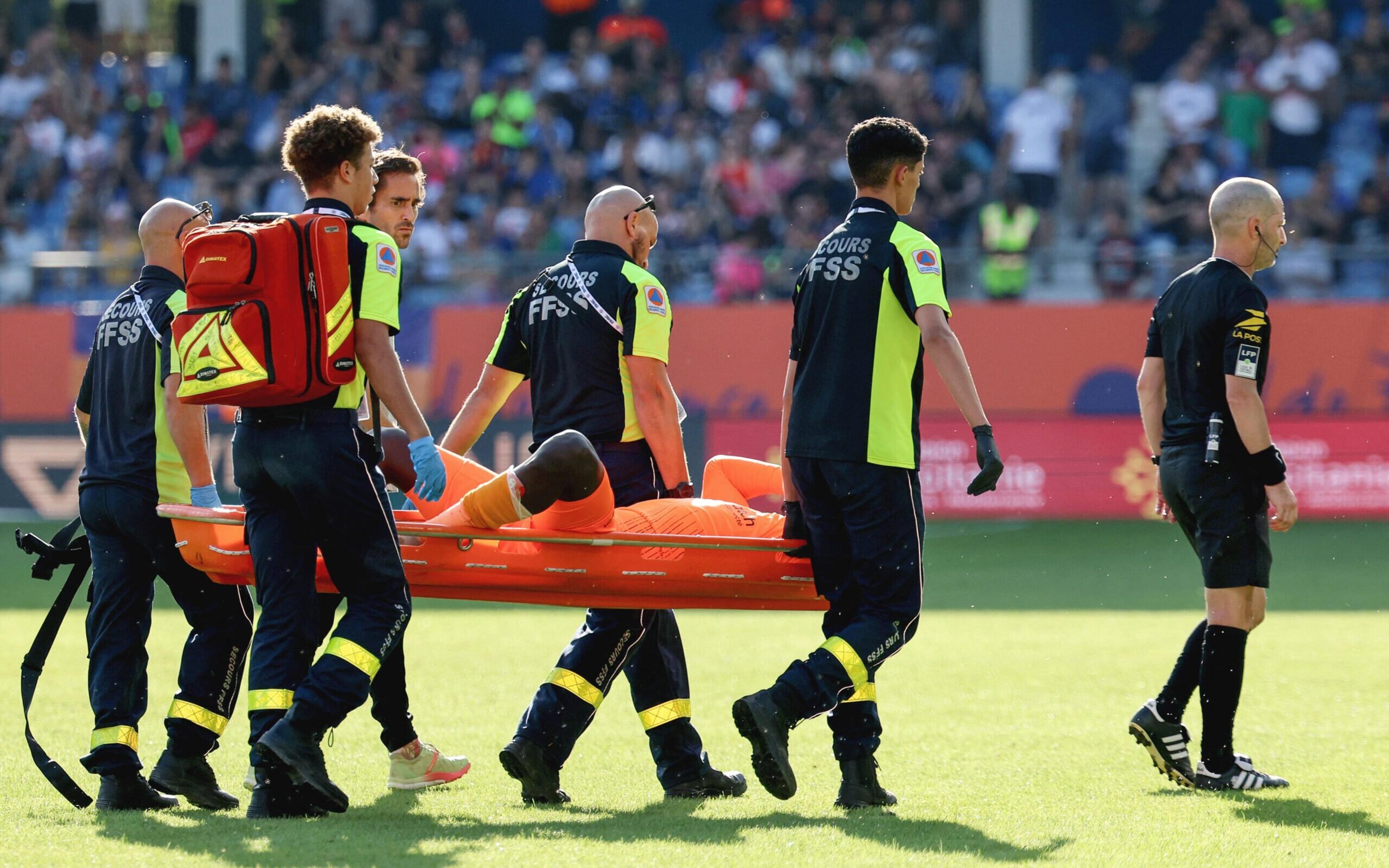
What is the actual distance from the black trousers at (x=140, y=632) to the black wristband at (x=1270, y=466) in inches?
137

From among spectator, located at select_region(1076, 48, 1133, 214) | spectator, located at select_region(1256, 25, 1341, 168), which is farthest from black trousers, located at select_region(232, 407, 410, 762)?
spectator, located at select_region(1256, 25, 1341, 168)

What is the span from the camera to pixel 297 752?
4.86 meters

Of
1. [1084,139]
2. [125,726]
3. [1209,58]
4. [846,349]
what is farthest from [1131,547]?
[125,726]

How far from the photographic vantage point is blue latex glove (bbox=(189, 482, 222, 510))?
18.1 ft

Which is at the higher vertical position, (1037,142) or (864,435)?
(1037,142)

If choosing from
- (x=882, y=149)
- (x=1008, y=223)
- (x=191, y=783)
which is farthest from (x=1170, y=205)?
(x=191, y=783)

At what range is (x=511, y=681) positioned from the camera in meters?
8.32

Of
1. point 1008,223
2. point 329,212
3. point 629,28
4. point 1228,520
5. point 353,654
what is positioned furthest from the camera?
point 629,28

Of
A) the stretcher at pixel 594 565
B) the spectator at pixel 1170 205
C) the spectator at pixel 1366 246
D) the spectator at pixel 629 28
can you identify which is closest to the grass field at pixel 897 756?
the stretcher at pixel 594 565

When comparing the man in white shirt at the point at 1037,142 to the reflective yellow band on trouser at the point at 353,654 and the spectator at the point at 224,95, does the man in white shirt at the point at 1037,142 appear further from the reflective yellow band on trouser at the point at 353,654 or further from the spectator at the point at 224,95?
the reflective yellow band on trouser at the point at 353,654

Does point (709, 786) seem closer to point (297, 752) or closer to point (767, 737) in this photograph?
point (767, 737)

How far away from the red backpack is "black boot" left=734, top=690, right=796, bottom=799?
156 centimetres

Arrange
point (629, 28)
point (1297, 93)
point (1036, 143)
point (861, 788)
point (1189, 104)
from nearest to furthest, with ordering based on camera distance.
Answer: point (861, 788)
point (1036, 143)
point (1297, 93)
point (1189, 104)
point (629, 28)

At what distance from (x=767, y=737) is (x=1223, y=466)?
1.88 meters
